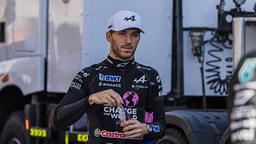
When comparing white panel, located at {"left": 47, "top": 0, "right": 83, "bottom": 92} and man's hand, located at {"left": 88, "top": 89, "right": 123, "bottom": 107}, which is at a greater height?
white panel, located at {"left": 47, "top": 0, "right": 83, "bottom": 92}

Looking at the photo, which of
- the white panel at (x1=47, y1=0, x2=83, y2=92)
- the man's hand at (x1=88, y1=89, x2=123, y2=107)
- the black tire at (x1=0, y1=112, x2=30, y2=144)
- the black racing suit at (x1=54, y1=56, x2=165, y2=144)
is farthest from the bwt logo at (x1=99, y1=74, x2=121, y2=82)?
the black tire at (x1=0, y1=112, x2=30, y2=144)

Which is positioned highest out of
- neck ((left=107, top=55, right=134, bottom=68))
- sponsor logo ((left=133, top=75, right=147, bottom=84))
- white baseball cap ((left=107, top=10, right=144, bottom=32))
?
white baseball cap ((left=107, top=10, right=144, bottom=32))

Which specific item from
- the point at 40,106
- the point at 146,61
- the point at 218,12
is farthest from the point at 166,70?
the point at 40,106

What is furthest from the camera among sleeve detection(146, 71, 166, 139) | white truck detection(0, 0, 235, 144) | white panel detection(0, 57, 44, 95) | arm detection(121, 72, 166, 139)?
white panel detection(0, 57, 44, 95)

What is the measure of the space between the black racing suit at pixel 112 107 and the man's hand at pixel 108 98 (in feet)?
0.43

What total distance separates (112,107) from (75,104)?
20cm

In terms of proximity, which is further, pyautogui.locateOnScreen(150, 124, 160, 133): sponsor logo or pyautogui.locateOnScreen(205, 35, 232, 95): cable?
pyautogui.locateOnScreen(205, 35, 232, 95): cable

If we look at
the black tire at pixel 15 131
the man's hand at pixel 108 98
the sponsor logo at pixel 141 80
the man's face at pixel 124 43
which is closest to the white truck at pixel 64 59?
the black tire at pixel 15 131

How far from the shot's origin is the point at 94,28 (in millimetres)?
6895

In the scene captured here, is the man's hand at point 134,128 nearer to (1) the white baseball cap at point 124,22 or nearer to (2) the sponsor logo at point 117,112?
(2) the sponsor logo at point 117,112

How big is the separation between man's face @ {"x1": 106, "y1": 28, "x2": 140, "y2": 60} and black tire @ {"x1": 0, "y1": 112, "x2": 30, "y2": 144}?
A: 4351 millimetres

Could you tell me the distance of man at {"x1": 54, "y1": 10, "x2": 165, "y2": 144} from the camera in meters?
3.88

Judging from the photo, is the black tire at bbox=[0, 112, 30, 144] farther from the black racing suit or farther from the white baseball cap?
the white baseball cap

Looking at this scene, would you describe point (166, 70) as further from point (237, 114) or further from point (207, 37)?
point (237, 114)
